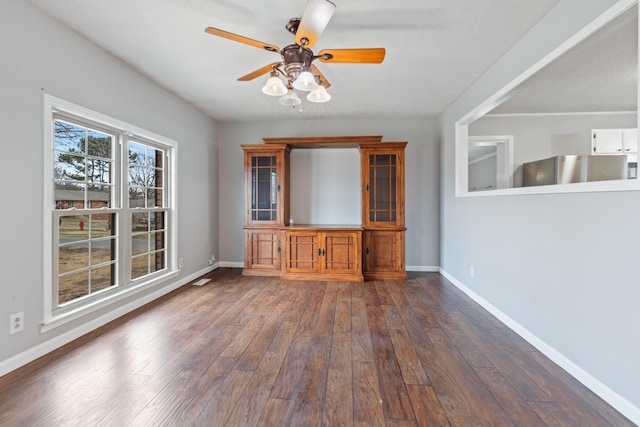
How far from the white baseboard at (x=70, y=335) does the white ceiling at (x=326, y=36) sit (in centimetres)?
249

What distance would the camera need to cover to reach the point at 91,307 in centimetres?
258

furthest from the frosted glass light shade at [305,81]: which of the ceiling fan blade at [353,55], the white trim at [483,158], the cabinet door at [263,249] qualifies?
the white trim at [483,158]

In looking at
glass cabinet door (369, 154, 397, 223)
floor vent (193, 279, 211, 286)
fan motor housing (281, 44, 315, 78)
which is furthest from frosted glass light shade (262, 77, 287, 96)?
floor vent (193, 279, 211, 286)

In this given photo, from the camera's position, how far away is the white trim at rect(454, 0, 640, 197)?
1.63 metres

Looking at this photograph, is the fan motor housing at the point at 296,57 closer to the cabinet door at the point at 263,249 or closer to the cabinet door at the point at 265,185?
the cabinet door at the point at 265,185

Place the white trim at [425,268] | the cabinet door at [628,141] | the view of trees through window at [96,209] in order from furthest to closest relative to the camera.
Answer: the white trim at [425,268] → the cabinet door at [628,141] → the view of trees through window at [96,209]

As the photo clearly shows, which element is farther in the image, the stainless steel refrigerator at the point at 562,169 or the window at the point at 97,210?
the stainless steel refrigerator at the point at 562,169

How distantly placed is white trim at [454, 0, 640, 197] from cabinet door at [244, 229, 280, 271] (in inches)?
109

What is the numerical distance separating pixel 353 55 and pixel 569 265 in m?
2.13

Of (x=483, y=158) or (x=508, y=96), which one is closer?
(x=508, y=96)

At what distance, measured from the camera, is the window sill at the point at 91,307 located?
88.0 inches

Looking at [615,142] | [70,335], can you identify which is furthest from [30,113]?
[615,142]

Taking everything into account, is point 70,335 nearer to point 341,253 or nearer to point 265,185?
point 265,185

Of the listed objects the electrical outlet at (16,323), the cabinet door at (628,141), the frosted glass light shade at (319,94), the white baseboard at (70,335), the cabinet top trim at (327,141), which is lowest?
the white baseboard at (70,335)
